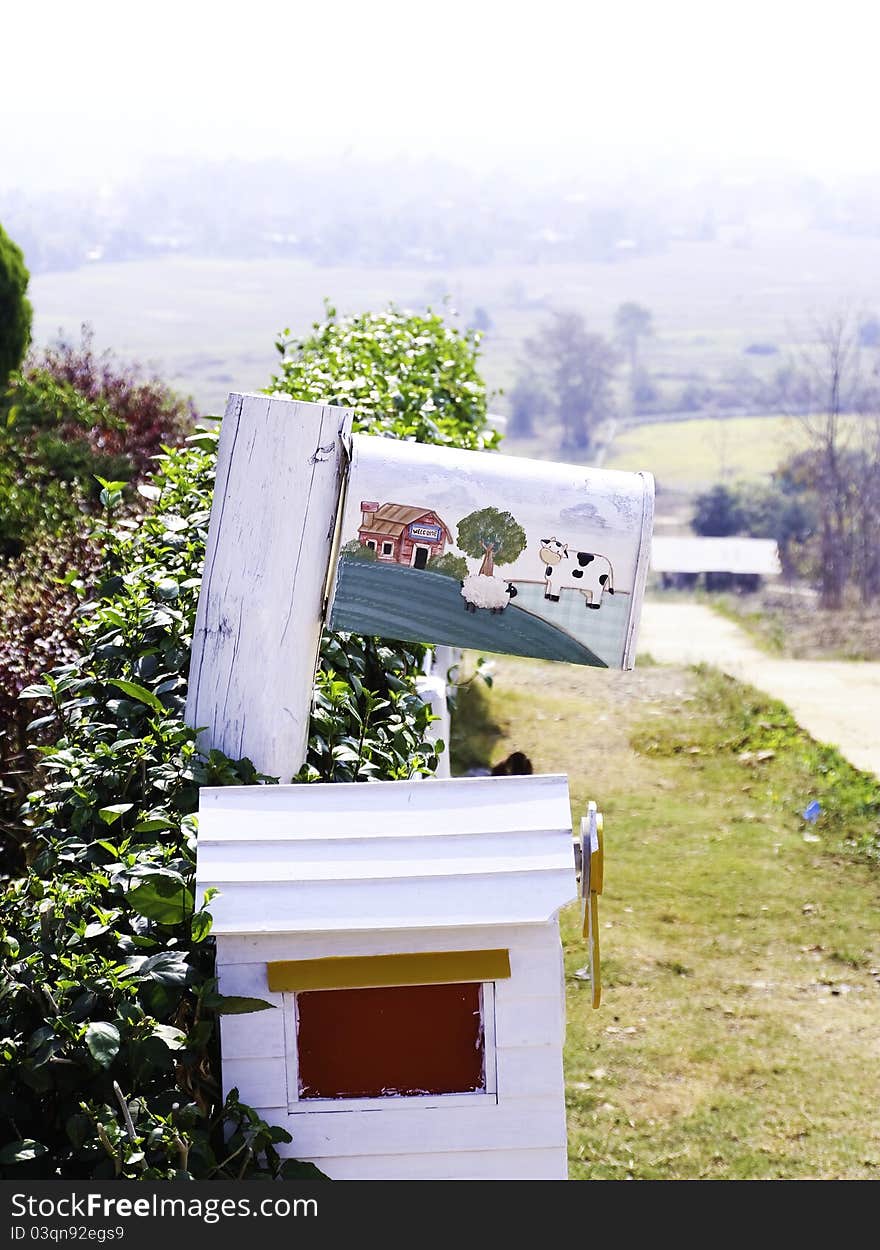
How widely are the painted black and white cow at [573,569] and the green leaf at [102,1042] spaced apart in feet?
4.15

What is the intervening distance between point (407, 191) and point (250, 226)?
2906 cm

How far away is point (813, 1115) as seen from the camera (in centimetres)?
439

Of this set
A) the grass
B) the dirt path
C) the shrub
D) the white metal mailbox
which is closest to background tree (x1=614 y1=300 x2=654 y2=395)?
the dirt path

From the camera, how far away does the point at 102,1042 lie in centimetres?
219

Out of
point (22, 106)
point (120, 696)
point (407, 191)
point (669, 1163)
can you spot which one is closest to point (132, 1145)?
point (120, 696)

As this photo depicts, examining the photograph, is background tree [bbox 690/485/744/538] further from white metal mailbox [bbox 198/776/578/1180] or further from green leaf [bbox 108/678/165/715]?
white metal mailbox [bbox 198/776/578/1180]

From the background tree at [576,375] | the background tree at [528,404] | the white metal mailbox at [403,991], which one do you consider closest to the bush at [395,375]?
the white metal mailbox at [403,991]

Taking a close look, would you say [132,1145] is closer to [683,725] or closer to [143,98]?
[683,725]

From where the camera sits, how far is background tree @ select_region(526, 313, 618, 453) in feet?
203

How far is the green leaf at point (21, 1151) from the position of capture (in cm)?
214

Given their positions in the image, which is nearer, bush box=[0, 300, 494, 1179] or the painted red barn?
bush box=[0, 300, 494, 1179]

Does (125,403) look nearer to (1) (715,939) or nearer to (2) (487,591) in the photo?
(1) (715,939)

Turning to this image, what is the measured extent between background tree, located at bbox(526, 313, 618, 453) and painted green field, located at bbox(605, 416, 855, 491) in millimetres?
2748

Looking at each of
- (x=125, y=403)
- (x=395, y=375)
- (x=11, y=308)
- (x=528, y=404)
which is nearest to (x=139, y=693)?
(x=395, y=375)
